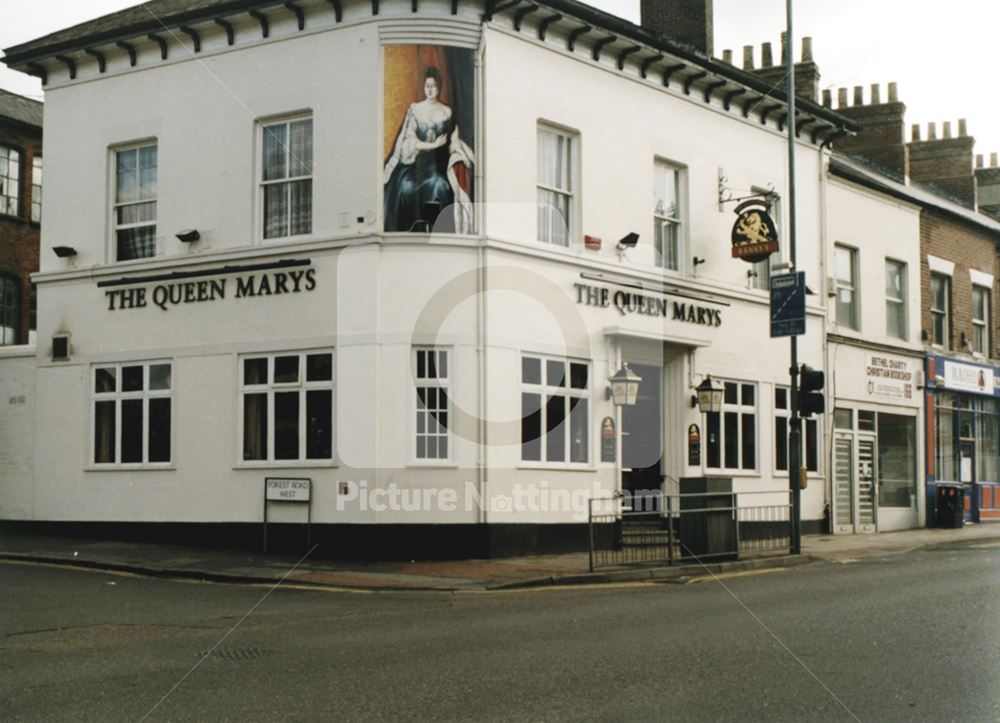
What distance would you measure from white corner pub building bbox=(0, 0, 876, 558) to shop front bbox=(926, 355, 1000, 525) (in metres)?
9.05

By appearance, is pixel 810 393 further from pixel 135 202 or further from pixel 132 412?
pixel 135 202

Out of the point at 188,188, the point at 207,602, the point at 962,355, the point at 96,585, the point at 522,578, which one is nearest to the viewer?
the point at 207,602

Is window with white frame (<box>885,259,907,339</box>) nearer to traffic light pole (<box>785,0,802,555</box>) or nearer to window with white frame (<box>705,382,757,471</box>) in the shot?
window with white frame (<box>705,382,757,471</box>)

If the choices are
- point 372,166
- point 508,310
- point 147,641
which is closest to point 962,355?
point 508,310

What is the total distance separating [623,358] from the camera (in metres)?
21.5

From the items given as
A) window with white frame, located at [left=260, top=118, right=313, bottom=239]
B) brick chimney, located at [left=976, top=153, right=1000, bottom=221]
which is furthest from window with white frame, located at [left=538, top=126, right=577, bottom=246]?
brick chimney, located at [left=976, top=153, right=1000, bottom=221]

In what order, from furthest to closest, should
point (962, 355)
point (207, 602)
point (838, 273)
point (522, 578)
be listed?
point (962, 355) < point (838, 273) < point (522, 578) < point (207, 602)

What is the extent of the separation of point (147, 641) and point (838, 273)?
21.2 metres

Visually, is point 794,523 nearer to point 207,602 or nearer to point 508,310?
point 508,310

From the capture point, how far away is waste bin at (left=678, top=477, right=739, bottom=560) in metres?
17.5

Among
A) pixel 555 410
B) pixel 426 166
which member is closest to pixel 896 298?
pixel 555 410

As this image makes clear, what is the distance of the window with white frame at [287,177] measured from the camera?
1970cm

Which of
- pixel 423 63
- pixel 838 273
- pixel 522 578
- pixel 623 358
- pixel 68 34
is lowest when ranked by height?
pixel 522 578

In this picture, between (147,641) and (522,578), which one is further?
(522,578)
